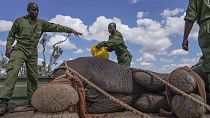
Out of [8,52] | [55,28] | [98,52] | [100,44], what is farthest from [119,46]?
[8,52]

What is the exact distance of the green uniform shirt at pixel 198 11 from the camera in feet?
12.2

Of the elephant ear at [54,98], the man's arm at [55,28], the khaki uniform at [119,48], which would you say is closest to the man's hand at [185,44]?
the elephant ear at [54,98]

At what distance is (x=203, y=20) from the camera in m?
3.74

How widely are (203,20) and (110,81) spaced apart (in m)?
1.23

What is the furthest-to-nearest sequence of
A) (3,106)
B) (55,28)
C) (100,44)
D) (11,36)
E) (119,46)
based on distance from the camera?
(119,46), (100,44), (55,28), (11,36), (3,106)

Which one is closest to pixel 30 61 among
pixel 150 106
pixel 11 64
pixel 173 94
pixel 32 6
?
pixel 11 64

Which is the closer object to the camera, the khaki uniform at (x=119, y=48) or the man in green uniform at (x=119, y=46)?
the khaki uniform at (x=119, y=48)

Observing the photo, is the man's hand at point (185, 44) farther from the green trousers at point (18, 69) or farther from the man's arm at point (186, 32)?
the green trousers at point (18, 69)

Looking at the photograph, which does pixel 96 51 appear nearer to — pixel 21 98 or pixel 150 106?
pixel 21 98

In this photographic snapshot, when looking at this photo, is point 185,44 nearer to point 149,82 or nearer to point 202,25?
point 202,25

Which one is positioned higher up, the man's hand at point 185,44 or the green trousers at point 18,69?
the man's hand at point 185,44

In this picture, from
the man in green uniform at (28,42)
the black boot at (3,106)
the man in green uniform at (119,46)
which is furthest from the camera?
the man in green uniform at (119,46)

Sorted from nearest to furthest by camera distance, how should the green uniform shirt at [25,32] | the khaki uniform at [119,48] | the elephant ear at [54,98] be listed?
the elephant ear at [54,98]
the green uniform shirt at [25,32]
the khaki uniform at [119,48]

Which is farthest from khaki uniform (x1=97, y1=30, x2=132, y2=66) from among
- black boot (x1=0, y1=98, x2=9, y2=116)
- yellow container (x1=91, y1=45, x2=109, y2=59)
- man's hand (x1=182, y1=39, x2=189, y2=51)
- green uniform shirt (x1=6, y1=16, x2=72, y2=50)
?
man's hand (x1=182, y1=39, x2=189, y2=51)
